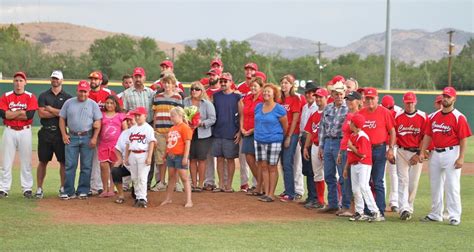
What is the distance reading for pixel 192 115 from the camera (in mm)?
11062

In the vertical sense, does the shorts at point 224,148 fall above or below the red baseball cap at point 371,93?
below

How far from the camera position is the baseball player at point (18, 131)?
10977 millimetres

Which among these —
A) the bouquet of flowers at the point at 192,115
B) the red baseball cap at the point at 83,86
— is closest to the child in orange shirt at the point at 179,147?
the bouquet of flowers at the point at 192,115

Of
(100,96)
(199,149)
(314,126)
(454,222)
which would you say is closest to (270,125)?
(314,126)

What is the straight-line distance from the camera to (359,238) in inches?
330

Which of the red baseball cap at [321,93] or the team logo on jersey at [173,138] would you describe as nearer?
the team logo on jersey at [173,138]

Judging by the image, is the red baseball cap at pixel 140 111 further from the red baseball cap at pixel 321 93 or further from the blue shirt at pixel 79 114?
the red baseball cap at pixel 321 93

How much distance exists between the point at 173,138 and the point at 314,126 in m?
2.02

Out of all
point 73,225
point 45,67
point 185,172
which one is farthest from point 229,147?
point 45,67

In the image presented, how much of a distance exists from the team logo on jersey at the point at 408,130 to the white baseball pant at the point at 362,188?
1.15 meters

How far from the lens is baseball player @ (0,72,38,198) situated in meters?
11.0

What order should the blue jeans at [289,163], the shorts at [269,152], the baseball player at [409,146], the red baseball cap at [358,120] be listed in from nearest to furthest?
the red baseball cap at [358,120], the baseball player at [409,146], the shorts at [269,152], the blue jeans at [289,163]

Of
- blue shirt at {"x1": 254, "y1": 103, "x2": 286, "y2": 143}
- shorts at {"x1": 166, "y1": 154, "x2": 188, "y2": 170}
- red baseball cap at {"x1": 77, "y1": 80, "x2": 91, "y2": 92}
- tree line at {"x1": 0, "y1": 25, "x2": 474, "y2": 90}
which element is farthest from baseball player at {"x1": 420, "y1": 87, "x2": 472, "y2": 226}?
tree line at {"x1": 0, "y1": 25, "x2": 474, "y2": 90}

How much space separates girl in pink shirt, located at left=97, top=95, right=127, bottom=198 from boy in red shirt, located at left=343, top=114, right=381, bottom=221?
3.50 m
